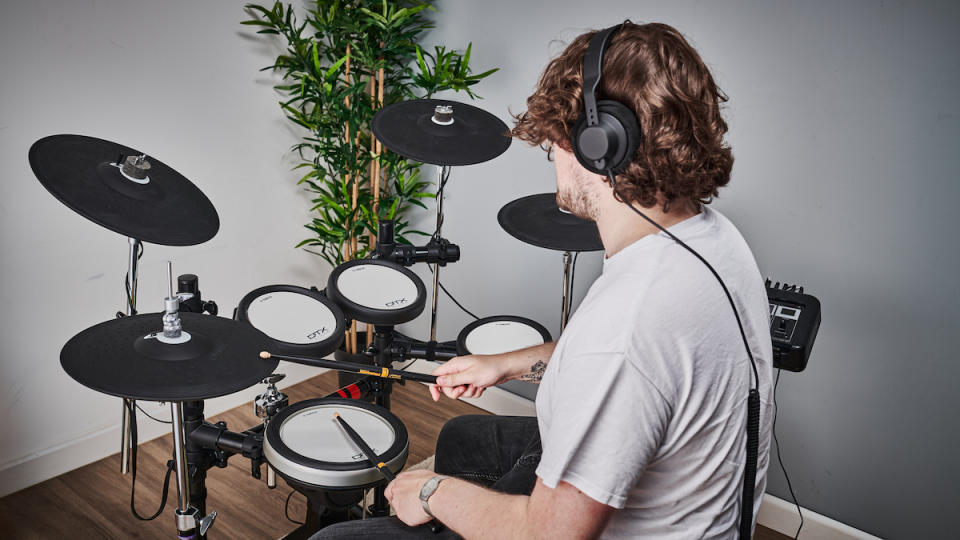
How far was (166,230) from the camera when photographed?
3.58 feet

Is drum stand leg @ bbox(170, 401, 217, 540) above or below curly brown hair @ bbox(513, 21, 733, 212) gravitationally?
below

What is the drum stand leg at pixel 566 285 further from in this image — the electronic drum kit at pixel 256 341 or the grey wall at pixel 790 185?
the grey wall at pixel 790 185

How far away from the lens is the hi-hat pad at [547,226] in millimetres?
1628

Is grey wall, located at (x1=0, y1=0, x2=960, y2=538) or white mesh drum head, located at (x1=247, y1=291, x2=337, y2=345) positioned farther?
grey wall, located at (x1=0, y1=0, x2=960, y2=538)

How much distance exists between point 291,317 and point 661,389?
3.05ft

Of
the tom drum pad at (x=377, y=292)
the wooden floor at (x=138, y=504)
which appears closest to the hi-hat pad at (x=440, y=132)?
the tom drum pad at (x=377, y=292)

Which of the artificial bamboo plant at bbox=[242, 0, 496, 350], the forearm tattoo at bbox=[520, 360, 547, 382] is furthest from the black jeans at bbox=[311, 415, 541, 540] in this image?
the artificial bamboo plant at bbox=[242, 0, 496, 350]

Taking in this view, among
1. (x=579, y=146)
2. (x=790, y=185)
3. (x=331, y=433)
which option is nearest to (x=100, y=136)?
(x=331, y=433)

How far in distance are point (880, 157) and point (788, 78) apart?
325 mm

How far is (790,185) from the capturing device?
1767 millimetres

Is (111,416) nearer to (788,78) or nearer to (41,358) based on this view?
(41,358)

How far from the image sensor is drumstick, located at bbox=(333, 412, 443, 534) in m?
1.00

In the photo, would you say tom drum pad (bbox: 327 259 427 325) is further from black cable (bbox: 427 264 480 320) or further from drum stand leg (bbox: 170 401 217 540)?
black cable (bbox: 427 264 480 320)

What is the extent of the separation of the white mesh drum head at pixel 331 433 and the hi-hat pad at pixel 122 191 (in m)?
0.40
